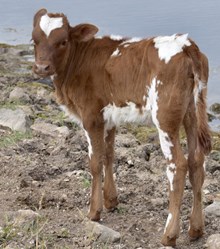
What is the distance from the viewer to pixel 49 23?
844 cm

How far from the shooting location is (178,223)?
7.80 metres

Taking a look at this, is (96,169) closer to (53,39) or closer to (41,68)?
(41,68)

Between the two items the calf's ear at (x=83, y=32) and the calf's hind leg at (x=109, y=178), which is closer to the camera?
the calf's ear at (x=83, y=32)

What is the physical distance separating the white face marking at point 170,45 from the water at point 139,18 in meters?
12.5

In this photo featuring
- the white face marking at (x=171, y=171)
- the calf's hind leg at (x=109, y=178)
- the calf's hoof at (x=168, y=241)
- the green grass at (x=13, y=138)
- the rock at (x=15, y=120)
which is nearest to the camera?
the white face marking at (x=171, y=171)

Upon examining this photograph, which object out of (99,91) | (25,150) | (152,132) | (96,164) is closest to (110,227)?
(96,164)

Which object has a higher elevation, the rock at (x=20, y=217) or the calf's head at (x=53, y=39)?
the calf's head at (x=53, y=39)

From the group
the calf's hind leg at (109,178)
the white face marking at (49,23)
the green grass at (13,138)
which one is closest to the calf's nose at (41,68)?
the white face marking at (49,23)

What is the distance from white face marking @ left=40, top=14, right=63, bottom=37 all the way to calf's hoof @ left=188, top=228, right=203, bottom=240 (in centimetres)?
282

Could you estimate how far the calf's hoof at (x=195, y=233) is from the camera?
809cm

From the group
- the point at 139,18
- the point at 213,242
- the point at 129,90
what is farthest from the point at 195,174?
the point at 139,18

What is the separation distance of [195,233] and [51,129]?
5.20 m

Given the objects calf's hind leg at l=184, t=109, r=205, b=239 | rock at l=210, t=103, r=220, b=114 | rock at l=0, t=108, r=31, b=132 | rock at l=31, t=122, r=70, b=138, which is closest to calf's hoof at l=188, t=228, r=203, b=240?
calf's hind leg at l=184, t=109, r=205, b=239

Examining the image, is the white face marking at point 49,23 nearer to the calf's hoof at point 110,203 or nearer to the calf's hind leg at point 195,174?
the calf's hind leg at point 195,174
